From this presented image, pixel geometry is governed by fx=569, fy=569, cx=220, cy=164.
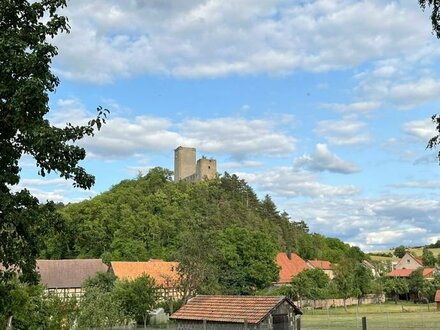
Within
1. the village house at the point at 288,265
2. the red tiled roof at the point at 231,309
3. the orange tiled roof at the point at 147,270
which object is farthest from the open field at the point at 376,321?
the village house at the point at 288,265

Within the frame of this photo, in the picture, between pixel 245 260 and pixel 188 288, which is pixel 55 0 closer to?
pixel 188 288

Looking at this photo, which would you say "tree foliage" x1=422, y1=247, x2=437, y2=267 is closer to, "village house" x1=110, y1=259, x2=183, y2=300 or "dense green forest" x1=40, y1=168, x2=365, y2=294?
"dense green forest" x1=40, y1=168, x2=365, y2=294

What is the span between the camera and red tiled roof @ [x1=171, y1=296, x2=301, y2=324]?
26.9 metres

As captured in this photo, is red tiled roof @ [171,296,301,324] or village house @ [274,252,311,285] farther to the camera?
village house @ [274,252,311,285]

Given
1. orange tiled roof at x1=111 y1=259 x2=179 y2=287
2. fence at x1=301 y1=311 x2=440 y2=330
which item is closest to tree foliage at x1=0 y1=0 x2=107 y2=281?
fence at x1=301 y1=311 x2=440 y2=330

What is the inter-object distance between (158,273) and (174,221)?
78.5 feet

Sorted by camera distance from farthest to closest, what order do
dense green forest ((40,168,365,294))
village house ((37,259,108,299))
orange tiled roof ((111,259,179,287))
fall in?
dense green forest ((40,168,365,294))
village house ((37,259,108,299))
orange tiled roof ((111,259,179,287))

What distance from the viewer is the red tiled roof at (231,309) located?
2694 centimetres

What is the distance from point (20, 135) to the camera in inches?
423

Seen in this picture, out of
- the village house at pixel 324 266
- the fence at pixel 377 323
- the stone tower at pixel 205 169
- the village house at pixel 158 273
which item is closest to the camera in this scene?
the fence at pixel 377 323

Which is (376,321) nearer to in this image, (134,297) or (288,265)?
(134,297)

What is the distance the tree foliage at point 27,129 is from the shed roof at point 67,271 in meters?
47.9

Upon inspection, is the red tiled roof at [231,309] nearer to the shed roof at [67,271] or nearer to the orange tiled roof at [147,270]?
the orange tiled roof at [147,270]

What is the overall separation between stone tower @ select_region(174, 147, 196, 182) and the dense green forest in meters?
13.6
